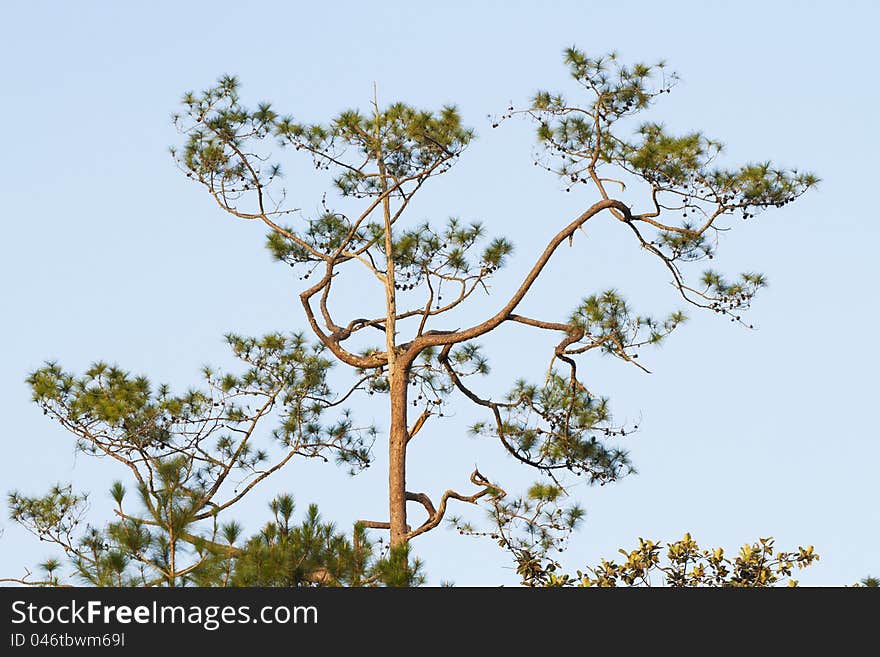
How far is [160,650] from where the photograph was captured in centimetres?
445

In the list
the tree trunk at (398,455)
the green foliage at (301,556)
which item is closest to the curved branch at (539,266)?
the tree trunk at (398,455)

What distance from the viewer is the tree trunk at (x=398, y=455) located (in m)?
7.88

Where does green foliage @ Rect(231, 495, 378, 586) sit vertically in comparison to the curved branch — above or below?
below

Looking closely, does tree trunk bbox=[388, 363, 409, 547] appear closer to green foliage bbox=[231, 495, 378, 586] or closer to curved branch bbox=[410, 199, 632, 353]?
curved branch bbox=[410, 199, 632, 353]

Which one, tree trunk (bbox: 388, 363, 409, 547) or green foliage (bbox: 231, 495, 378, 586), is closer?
green foliage (bbox: 231, 495, 378, 586)

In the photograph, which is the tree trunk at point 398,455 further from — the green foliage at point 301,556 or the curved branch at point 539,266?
the green foliage at point 301,556

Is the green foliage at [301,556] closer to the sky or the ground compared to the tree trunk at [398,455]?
closer to the ground

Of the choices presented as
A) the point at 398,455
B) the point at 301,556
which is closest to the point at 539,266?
the point at 398,455

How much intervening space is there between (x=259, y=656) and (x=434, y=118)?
14.4 ft

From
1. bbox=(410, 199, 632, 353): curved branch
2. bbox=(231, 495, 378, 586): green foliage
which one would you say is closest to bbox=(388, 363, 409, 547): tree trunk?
bbox=(410, 199, 632, 353): curved branch

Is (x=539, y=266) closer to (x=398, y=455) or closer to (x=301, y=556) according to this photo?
(x=398, y=455)

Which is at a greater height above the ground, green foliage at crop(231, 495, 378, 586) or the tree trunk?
the tree trunk

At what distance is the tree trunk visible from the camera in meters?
7.88

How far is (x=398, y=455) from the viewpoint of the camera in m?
7.98
